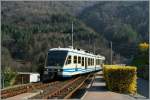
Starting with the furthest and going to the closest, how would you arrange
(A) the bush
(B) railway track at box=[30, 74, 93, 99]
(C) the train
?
(C) the train
(A) the bush
(B) railway track at box=[30, 74, 93, 99]

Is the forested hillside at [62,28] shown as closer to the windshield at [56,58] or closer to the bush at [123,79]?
the windshield at [56,58]

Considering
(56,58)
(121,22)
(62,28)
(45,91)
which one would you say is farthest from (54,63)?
(121,22)

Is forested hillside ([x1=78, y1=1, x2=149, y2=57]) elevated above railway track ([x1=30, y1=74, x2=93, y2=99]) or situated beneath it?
elevated above

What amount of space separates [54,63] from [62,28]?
6152 cm

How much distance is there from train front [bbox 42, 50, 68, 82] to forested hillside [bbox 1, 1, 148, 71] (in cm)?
1765

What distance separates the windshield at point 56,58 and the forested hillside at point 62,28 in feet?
58.0

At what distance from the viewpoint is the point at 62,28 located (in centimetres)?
9394

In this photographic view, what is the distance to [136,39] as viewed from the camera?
103375mm

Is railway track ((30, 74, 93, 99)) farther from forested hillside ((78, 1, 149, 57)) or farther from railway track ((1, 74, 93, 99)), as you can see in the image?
forested hillside ((78, 1, 149, 57))

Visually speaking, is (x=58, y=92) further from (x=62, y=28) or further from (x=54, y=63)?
(x=62, y=28)

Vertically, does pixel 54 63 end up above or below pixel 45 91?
above

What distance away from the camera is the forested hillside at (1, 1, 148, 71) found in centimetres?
7362

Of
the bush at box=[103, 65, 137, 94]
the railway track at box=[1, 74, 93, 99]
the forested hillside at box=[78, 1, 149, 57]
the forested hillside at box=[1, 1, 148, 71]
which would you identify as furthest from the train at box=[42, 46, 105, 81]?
the forested hillside at box=[78, 1, 149, 57]

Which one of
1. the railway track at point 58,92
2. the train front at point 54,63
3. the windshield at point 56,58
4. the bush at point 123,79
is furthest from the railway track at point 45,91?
the windshield at point 56,58
